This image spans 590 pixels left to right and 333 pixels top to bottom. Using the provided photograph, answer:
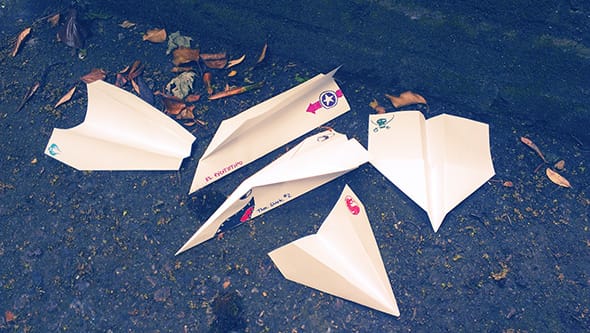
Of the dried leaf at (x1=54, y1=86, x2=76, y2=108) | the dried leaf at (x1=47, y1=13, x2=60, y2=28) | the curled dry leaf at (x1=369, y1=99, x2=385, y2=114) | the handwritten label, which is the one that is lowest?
the handwritten label

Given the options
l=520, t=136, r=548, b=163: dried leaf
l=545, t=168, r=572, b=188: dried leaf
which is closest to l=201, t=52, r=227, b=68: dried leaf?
l=520, t=136, r=548, b=163: dried leaf

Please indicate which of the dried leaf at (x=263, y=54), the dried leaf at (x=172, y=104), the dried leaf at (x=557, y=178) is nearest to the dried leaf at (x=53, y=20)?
the dried leaf at (x=172, y=104)

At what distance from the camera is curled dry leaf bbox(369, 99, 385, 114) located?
2.28m

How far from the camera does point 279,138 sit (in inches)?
88.4

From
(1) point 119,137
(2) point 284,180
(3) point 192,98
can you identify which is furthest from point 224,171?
(1) point 119,137

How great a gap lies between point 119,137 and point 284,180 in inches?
35.0

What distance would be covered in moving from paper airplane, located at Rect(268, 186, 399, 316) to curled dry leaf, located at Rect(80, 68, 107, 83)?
1350 mm

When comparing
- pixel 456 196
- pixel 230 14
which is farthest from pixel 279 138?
pixel 456 196

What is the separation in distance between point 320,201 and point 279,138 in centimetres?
38

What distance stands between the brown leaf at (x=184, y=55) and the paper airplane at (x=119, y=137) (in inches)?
11.5

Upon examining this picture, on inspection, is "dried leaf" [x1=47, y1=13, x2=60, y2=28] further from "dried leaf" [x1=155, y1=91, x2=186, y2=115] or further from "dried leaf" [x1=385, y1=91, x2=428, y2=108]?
"dried leaf" [x1=385, y1=91, x2=428, y2=108]

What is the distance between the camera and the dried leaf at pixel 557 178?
2094 mm

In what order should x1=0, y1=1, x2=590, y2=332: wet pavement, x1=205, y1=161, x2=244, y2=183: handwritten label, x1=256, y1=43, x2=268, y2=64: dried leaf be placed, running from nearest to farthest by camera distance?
x1=0, y1=1, x2=590, y2=332: wet pavement, x1=205, y1=161, x2=244, y2=183: handwritten label, x1=256, y1=43, x2=268, y2=64: dried leaf

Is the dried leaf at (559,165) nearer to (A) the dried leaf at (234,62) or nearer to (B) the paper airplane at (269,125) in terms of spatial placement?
(B) the paper airplane at (269,125)
